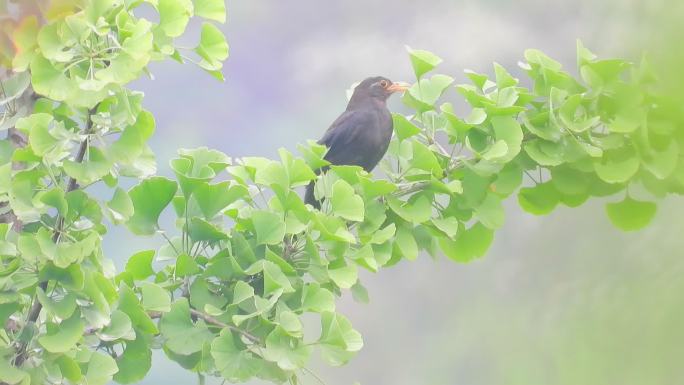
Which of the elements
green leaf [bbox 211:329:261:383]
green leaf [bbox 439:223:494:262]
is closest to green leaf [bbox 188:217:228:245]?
green leaf [bbox 211:329:261:383]

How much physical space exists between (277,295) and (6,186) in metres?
0.50

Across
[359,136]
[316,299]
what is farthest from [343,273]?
[359,136]

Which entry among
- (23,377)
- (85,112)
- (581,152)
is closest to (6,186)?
(85,112)

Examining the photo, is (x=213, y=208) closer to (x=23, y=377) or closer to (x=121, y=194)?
(x=121, y=194)

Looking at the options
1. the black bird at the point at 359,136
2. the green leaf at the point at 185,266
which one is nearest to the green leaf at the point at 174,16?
the green leaf at the point at 185,266

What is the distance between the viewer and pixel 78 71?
1287 millimetres

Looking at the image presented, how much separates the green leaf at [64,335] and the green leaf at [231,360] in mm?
234

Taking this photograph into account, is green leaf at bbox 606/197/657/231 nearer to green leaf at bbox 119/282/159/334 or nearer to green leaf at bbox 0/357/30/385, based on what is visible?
green leaf at bbox 119/282/159/334

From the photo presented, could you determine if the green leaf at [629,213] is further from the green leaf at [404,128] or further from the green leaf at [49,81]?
the green leaf at [49,81]

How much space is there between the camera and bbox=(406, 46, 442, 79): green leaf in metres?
1.77

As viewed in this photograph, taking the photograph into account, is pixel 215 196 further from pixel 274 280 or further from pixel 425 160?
pixel 425 160

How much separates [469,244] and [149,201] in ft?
2.42

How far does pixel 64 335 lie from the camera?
133 centimetres

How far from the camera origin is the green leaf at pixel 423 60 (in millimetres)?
1771
